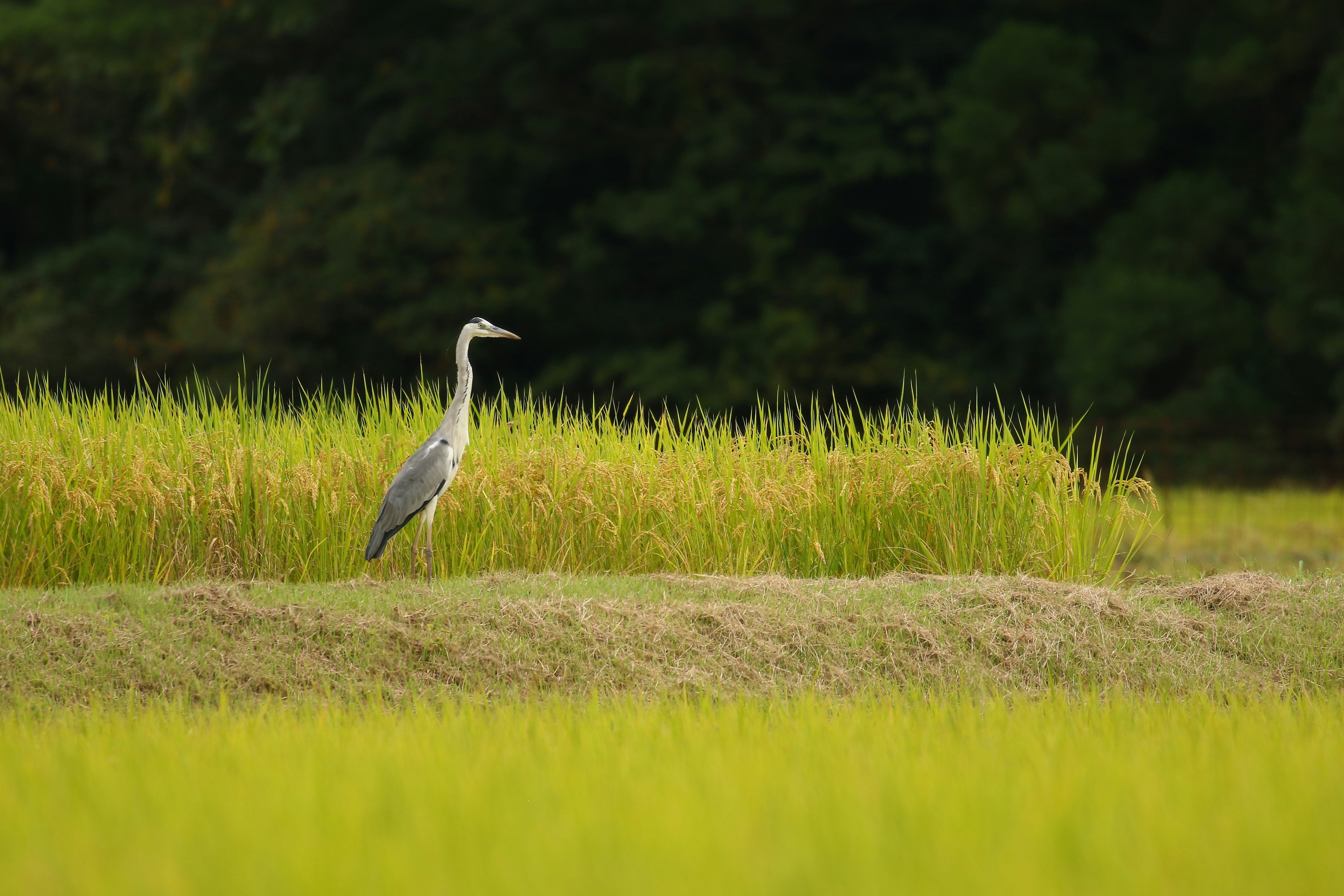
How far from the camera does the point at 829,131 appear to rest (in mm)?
17562

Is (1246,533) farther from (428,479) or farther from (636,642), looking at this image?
(428,479)

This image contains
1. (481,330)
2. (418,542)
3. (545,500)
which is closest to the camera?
(418,542)

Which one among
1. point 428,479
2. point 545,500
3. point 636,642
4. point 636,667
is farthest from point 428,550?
point 636,667

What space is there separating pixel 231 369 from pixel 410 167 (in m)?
3.86

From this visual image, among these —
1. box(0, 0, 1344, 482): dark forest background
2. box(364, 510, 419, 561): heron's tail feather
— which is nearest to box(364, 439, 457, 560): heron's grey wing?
box(364, 510, 419, 561): heron's tail feather

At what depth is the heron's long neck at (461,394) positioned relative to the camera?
6.88 metres

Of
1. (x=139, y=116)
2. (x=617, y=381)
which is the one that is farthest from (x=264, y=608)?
(x=139, y=116)

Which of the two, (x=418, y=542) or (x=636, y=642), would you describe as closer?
(x=636, y=642)

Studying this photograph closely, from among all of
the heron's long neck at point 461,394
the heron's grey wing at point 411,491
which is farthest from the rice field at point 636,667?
the heron's long neck at point 461,394

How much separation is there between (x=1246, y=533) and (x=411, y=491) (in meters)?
8.62

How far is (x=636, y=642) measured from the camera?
6.05 meters

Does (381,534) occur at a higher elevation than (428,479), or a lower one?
lower

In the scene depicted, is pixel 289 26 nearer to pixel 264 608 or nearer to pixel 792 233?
pixel 792 233

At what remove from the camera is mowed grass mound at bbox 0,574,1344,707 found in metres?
5.67
